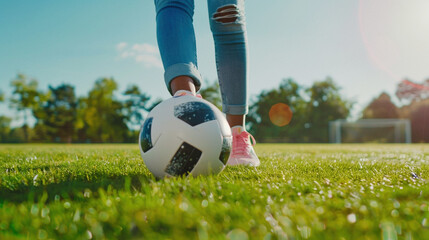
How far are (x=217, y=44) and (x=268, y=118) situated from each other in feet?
145

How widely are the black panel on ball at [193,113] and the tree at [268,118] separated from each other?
39133 mm

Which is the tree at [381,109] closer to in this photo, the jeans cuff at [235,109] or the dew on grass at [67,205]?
the jeans cuff at [235,109]

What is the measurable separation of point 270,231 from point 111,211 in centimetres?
57

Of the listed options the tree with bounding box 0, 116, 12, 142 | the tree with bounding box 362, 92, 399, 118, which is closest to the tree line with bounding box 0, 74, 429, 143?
the tree with bounding box 362, 92, 399, 118

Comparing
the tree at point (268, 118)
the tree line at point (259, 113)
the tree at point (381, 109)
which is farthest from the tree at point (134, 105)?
the tree at point (381, 109)

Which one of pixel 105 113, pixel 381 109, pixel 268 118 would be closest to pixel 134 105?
pixel 105 113

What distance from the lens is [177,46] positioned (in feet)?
Result: 7.85

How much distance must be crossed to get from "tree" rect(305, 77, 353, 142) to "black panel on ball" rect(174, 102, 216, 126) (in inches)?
1633

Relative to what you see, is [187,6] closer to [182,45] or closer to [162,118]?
[182,45]

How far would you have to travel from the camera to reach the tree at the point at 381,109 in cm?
4744

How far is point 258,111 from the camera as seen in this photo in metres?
48.0

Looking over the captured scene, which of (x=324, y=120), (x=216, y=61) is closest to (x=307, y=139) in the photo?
(x=324, y=120)

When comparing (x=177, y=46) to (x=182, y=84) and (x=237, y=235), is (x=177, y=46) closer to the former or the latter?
(x=182, y=84)

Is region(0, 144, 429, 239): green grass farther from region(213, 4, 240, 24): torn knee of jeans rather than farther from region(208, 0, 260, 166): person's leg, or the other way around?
region(213, 4, 240, 24): torn knee of jeans
